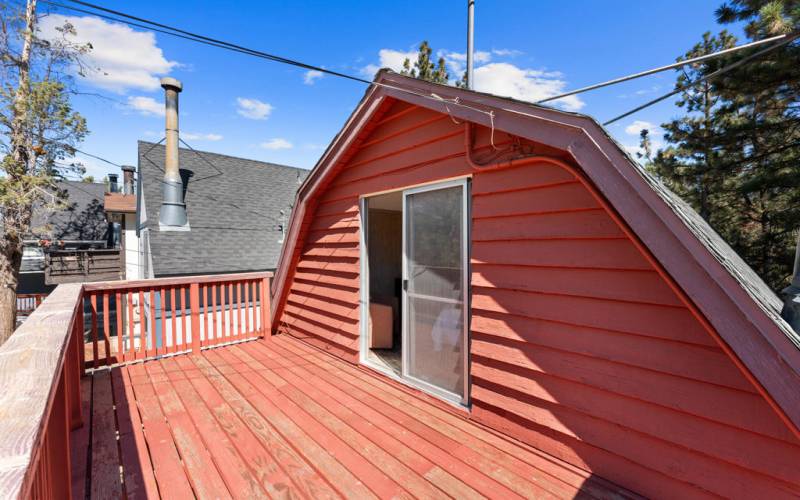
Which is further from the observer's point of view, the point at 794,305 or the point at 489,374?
the point at 489,374

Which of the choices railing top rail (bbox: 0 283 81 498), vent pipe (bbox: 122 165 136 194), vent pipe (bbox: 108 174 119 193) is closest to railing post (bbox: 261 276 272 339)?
railing top rail (bbox: 0 283 81 498)

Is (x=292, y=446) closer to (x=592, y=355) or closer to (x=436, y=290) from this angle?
(x=436, y=290)

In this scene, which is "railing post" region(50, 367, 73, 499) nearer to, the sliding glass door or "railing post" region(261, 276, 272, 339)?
the sliding glass door

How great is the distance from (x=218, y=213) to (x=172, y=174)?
1403 mm

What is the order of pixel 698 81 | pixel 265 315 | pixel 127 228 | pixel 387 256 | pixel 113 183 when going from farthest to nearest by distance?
pixel 113 183, pixel 127 228, pixel 387 256, pixel 265 315, pixel 698 81

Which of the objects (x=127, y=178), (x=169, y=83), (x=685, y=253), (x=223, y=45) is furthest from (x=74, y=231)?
(x=685, y=253)

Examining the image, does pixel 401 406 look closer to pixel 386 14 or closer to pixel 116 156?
pixel 386 14

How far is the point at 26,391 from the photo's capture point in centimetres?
89

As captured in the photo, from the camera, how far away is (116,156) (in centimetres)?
1391

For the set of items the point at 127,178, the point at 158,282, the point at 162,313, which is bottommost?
the point at 162,313

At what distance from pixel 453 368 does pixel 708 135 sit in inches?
245

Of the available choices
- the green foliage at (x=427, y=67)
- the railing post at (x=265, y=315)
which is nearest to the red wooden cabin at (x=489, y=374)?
the railing post at (x=265, y=315)

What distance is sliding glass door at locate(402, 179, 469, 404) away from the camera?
2740 mm

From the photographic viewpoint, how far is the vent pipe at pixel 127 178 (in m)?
14.9
